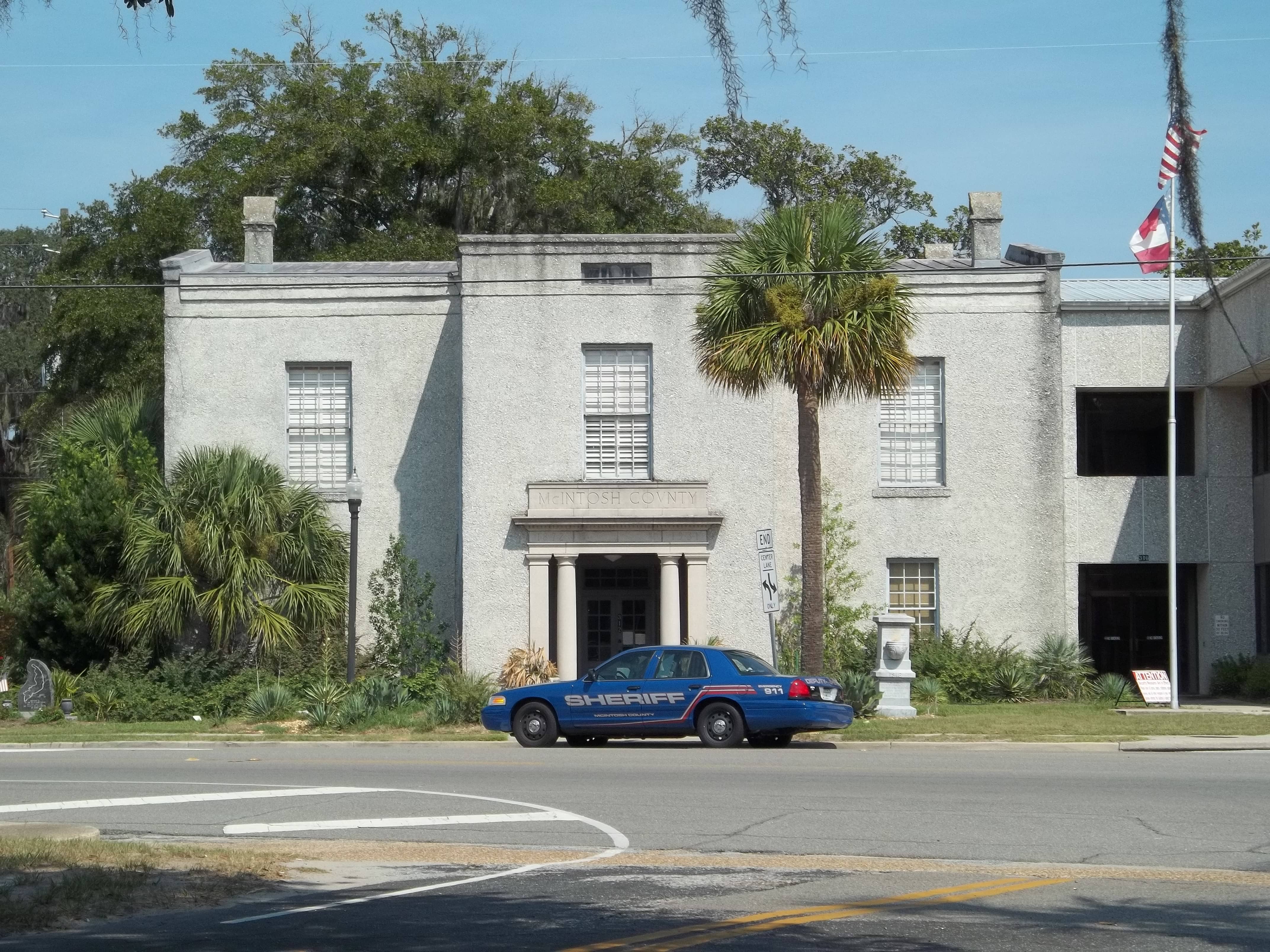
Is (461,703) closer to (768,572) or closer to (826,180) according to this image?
(768,572)

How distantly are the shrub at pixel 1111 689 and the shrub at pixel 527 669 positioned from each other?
9.69m

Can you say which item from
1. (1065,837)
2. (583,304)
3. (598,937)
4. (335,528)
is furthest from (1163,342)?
(598,937)

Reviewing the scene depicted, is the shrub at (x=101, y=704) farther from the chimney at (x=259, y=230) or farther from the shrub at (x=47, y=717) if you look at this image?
the chimney at (x=259, y=230)

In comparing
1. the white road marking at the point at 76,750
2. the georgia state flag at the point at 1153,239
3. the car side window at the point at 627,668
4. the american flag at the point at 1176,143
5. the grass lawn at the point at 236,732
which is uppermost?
the georgia state flag at the point at 1153,239

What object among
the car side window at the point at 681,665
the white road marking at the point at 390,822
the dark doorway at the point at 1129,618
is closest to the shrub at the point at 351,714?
the car side window at the point at 681,665

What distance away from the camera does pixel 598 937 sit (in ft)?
27.0

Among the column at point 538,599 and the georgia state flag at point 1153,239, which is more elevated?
the georgia state flag at point 1153,239

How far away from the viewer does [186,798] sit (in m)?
15.3

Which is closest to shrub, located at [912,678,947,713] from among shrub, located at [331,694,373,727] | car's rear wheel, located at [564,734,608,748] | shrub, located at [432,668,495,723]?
car's rear wheel, located at [564,734,608,748]

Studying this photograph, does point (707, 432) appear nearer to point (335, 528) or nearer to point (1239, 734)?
point (335, 528)

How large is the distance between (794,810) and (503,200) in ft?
107

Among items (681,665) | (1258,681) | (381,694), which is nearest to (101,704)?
(381,694)

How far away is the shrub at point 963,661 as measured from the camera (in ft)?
93.3

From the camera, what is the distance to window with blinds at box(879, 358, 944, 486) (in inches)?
1179
